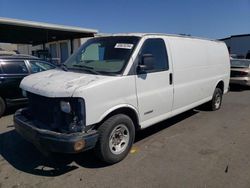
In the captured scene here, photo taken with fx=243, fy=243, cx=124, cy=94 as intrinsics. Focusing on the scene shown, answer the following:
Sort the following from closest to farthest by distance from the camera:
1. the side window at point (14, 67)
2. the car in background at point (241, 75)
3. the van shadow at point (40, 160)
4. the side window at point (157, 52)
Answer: the van shadow at point (40, 160) → the side window at point (157, 52) → the side window at point (14, 67) → the car in background at point (241, 75)

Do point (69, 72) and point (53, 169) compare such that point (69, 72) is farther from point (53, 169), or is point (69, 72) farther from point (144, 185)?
point (144, 185)

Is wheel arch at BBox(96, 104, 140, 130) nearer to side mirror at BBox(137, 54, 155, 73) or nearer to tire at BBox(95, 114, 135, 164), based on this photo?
tire at BBox(95, 114, 135, 164)

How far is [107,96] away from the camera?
3639 millimetres

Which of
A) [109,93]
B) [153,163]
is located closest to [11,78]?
[109,93]

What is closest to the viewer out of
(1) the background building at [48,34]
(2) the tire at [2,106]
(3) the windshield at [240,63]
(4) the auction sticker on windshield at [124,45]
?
(4) the auction sticker on windshield at [124,45]

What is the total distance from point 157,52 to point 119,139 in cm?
183

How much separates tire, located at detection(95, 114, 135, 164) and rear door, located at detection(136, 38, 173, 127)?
0.41 metres

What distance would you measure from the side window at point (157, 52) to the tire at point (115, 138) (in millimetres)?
1177

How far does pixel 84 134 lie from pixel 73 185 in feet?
2.38

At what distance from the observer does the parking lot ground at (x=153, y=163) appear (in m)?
3.46

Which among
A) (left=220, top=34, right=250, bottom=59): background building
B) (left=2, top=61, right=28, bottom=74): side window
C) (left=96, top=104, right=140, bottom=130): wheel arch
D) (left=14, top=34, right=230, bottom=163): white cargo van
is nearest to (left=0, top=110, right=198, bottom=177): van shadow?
(left=14, top=34, right=230, bottom=163): white cargo van

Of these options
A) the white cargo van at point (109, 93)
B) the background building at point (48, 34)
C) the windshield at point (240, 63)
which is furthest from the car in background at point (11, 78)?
the windshield at point (240, 63)

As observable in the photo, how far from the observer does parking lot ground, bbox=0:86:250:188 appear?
3.46m

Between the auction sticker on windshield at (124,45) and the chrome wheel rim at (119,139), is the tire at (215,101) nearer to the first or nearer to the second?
the auction sticker on windshield at (124,45)
